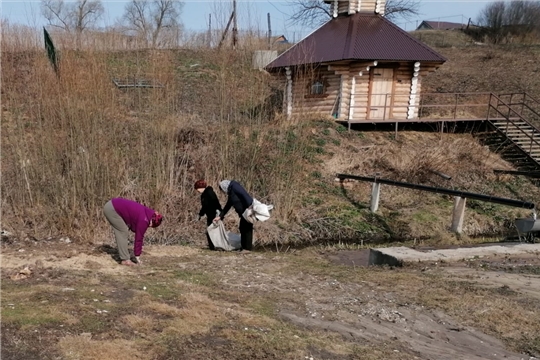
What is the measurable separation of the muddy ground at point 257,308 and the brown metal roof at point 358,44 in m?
13.1

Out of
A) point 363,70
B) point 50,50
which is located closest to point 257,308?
point 50,50

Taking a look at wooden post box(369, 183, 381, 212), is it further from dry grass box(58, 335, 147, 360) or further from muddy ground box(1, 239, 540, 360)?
dry grass box(58, 335, 147, 360)

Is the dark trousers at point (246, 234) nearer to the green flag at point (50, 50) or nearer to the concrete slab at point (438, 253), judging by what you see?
the concrete slab at point (438, 253)

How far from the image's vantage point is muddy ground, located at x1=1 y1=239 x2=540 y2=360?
4.39 m

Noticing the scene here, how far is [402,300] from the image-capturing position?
20.1ft

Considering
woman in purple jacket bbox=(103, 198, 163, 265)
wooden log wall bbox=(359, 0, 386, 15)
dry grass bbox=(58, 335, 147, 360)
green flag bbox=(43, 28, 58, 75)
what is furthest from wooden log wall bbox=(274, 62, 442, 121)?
dry grass bbox=(58, 335, 147, 360)

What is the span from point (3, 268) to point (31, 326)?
2603 millimetres

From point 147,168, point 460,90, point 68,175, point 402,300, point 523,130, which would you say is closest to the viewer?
point 402,300

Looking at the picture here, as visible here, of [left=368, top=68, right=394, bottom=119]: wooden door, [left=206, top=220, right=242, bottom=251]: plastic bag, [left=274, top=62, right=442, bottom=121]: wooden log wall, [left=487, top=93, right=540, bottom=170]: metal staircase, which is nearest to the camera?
[left=206, top=220, right=242, bottom=251]: plastic bag

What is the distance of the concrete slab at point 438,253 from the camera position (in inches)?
322

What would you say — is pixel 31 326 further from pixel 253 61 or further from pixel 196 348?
pixel 253 61

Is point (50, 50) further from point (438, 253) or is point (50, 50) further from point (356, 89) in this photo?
point (356, 89)

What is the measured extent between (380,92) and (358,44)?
7.67ft

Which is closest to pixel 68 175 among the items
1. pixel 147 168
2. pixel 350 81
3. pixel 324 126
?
pixel 147 168
